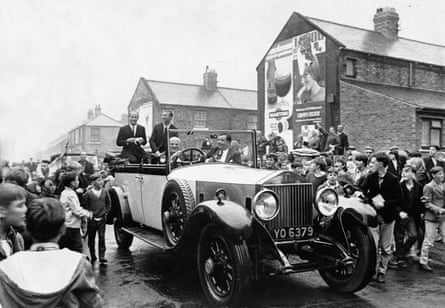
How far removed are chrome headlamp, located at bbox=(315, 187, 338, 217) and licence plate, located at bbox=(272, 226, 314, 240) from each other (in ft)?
0.88

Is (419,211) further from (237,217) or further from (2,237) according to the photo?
(2,237)

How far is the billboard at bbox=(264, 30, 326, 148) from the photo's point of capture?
20.2m

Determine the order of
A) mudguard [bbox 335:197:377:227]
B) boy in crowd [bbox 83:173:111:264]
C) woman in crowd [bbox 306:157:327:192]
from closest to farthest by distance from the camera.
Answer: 1. mudguard [bbox 335:197:377:227]
2. boy in crowd [bbox 83:173:111:264]
3. woman in crowd [bbox 306:157:327:192]

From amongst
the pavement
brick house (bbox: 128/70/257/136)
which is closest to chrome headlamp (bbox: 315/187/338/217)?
the pavement

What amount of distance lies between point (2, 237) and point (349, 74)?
1899 centimetres

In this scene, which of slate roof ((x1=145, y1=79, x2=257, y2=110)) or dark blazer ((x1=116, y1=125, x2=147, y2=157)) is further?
slate roof ((x1=145, y1=79, x2=257, y2=110))

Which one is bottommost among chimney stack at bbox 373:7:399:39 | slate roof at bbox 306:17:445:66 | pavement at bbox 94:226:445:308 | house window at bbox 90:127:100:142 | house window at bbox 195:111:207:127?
pavement at bbox 94:226:445:308

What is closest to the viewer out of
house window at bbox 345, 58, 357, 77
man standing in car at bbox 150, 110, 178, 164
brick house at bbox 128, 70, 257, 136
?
man standing in car at bbox 150, 110, 178, 164

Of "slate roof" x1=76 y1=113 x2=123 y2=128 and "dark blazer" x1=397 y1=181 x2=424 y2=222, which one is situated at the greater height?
"slate roof" x1=76 y1=113 x2=123 y2=128

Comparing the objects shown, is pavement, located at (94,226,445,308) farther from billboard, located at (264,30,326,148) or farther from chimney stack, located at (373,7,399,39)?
chimney stack, located at (373,7,399,39)

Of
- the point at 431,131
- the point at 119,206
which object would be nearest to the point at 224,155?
the point at 119,206

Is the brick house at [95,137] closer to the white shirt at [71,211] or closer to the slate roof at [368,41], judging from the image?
the slate roof at [368,41]

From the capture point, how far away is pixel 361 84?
1991cm

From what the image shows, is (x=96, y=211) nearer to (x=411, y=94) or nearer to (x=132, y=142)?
(x=132, y=142)
